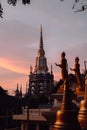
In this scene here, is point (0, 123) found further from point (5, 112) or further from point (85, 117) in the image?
point (85, 117)

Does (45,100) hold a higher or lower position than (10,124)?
higher

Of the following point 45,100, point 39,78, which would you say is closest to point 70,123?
point 45,100

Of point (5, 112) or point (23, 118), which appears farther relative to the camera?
point (5, 112)

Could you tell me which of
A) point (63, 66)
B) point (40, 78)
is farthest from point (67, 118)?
point (40, 78)

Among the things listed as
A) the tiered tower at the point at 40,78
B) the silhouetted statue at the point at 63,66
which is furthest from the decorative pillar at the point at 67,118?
the tiered tower at the point at 40,78

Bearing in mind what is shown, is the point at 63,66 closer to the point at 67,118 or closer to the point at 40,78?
the point at 67,118

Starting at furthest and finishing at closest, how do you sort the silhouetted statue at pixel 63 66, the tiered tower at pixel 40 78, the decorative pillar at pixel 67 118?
the tiered tower at pixel 40 78, the silhouetted statue at pixel 63 66, the decorative pillar at pixel 67 118

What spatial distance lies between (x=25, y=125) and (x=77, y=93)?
1453 centimetres

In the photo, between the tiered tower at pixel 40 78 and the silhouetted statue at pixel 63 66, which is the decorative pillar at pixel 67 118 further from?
the tiered tower at pixel 40 78

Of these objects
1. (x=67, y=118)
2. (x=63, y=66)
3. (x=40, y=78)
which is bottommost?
(x=67, y=118)

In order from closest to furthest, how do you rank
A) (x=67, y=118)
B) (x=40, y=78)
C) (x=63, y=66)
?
1. (x=67, y=118)
2. (x=63, y=66)
3. (x=40, y=78)

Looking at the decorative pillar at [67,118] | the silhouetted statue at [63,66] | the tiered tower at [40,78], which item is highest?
the tiered tower at [40,78]

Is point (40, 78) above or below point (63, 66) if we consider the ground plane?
above

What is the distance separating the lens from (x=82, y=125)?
806 cm
